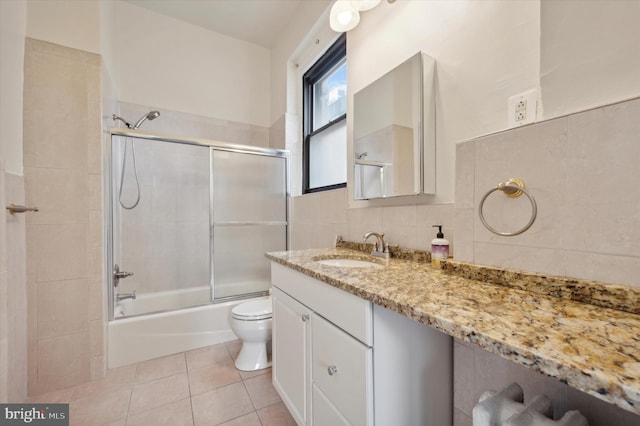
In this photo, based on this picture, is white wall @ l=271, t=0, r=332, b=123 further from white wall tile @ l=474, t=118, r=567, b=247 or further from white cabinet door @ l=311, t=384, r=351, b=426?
white cabinet door @ l=311, t=384, r=351, b=426

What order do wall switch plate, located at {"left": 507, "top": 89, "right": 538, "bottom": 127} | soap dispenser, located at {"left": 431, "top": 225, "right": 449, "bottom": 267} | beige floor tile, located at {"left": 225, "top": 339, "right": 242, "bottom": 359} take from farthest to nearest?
beige floor tile, located at {"left": 225, "top": 339, "right": 242, "bottom": 359} < soap dispenser, located at {"left": 431, "top": 225, "right": 449, "bottom": 267} < wall switch plate, located at {"left": 507, "top": 89, "right": 538, "bottom": 127}

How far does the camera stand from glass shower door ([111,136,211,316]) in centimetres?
228

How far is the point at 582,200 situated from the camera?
66cm

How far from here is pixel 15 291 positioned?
1350 millimetres

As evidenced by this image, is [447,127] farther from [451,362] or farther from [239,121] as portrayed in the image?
[239,121]

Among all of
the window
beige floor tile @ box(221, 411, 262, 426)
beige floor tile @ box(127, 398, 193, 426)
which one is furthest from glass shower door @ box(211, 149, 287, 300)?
beige floor tile @ box(221, 411, 262, 426)

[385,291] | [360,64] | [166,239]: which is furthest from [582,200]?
[166,239]

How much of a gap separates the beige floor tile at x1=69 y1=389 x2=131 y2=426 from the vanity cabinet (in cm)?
99

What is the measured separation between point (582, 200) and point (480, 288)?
34 centimetres

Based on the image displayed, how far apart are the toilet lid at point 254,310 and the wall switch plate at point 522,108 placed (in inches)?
65.3

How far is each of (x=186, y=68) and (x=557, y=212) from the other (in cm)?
299

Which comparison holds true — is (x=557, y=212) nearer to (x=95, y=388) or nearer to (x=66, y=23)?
(x=95, y=388)

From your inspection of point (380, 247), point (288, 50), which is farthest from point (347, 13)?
point (380, 247)

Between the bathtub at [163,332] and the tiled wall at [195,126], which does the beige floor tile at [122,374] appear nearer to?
the bathtub at [163,332]
